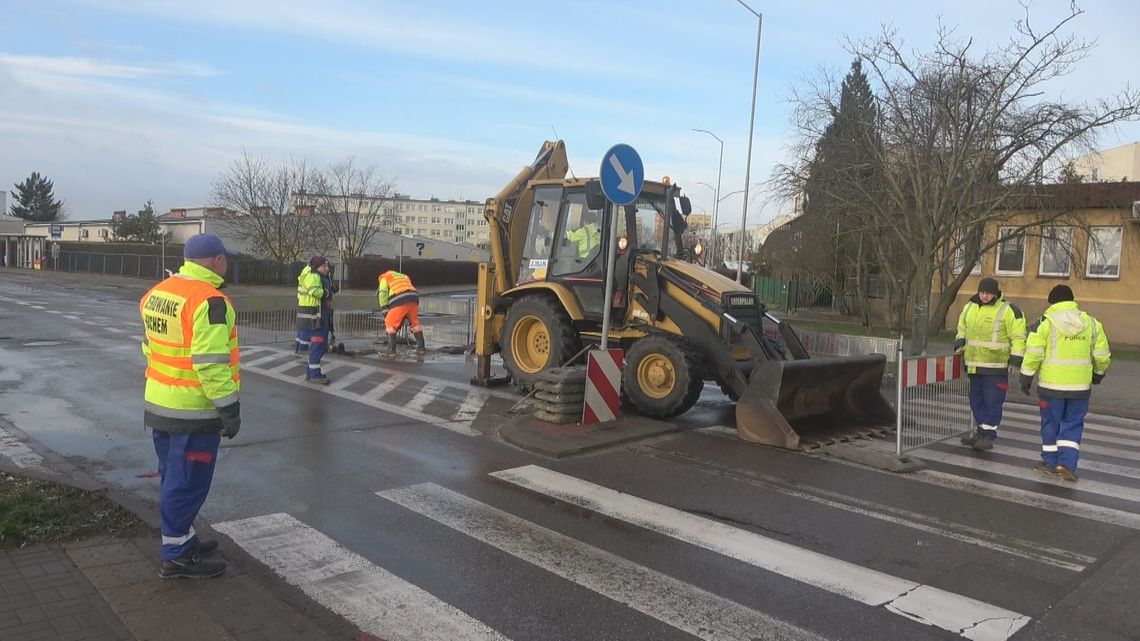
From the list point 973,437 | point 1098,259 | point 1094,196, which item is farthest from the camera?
point 1098,259

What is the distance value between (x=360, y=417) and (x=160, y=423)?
4.78m

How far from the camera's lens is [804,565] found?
15.9 ft

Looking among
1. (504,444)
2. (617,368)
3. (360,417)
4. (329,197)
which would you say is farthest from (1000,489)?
(329,197)

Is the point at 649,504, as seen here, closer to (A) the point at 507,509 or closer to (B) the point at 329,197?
(A) the point at 507,509

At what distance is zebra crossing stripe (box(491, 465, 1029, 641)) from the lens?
4172mm

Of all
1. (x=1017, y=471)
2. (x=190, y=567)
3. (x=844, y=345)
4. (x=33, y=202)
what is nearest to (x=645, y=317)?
(x=1017, y=471)

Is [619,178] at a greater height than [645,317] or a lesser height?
greater

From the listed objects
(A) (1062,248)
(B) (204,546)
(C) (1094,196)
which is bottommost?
(B) (204,546)

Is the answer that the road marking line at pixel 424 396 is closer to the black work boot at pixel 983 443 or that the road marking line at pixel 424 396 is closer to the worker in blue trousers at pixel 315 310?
the worker in blue trousers at pixel 315 310

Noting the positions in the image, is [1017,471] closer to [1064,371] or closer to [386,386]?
[1064,371]

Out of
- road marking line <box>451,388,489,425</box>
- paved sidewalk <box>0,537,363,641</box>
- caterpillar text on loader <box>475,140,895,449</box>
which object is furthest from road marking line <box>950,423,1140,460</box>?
paved sidewalk <box>0,537,363,641</box>

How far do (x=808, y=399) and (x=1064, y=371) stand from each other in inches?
97.2

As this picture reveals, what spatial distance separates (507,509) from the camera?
5.80m

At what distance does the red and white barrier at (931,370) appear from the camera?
8211 mm
